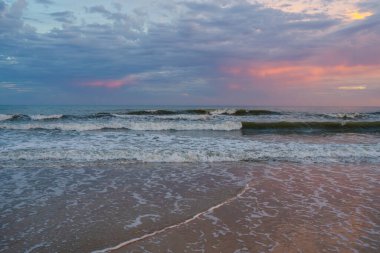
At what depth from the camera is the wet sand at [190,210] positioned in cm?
495

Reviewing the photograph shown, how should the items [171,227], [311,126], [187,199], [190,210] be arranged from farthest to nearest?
[311,126] < [187,199] < [190,210] < [171,227]

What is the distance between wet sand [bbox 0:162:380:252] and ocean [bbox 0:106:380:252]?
2 centimetres

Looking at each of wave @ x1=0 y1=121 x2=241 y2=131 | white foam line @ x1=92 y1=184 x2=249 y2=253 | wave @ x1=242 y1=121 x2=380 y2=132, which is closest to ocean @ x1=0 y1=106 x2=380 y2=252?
white foam line @ x1=92 y1=184 x2=249 y2=253

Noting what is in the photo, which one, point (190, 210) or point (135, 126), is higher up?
point (135, 126)

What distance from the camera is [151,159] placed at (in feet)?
38.9

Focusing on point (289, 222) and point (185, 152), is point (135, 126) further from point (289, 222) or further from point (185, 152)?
point (289, 222)

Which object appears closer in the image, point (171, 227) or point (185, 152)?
point (171, 227)

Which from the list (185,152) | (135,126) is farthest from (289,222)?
(135,126)

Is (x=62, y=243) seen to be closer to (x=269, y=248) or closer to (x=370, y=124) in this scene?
(x=269, y=248)

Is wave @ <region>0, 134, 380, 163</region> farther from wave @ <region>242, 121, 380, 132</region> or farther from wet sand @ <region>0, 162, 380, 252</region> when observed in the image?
wave @ <region>242, 121, 380, 132</region>

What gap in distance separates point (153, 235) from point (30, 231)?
75.9 inches

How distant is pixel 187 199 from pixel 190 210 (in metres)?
0.72

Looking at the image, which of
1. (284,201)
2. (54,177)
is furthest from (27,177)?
(284,201)

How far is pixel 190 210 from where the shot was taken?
6.46 m
